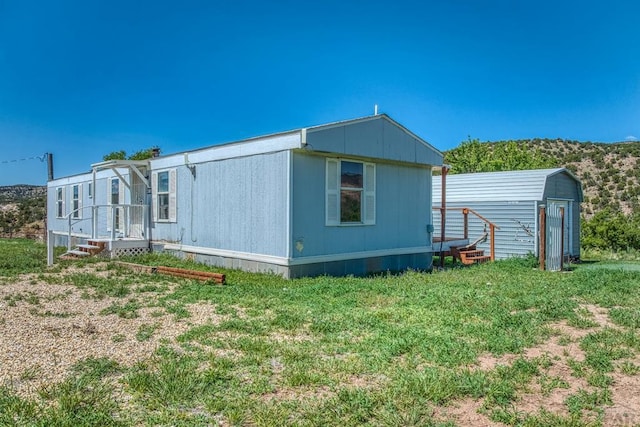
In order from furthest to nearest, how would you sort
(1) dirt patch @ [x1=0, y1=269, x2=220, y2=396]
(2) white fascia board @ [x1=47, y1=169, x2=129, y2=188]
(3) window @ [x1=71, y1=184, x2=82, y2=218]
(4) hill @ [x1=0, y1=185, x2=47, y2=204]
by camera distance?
(4) hill @ [x1=0, y1=185, x2=47, y2=204], (3) window @ [x1=71, y1=184, x2=82, y2=218], (2) white fascia board @ [x1=47, y1=169, x2=129, y2=188], (1) dirt patch @ [x1=0, y1=269, x2=220, y2=396]

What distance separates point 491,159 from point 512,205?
14.6 meters

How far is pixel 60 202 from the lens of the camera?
62.1 ft

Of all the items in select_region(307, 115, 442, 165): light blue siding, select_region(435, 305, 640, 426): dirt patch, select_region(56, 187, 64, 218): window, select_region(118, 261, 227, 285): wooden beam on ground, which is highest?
select_region(307, 115, 442, 165): light blue siding

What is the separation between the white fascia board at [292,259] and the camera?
343 inches

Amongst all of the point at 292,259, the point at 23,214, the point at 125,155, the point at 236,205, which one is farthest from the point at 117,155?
the point at 292,259

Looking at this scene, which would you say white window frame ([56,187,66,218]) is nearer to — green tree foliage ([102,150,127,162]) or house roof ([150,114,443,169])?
house roof ([150,114,443,169])

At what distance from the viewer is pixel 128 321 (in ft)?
17.7

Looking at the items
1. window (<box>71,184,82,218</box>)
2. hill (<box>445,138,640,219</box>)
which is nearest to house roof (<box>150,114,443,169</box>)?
window (<box>71,184,82,218</box>)

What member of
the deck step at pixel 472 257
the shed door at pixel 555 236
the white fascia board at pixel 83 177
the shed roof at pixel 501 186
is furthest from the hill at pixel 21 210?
the shed door at pixel 555 236

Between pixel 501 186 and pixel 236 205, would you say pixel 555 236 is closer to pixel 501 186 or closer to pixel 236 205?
pixel 501 186

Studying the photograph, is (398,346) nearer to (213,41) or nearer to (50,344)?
(50,344)

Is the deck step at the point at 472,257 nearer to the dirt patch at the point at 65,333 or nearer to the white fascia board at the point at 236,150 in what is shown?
the white fascia board at the point at 236,150

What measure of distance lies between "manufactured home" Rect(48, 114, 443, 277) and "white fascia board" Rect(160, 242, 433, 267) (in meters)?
0.02

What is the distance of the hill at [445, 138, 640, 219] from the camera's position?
31.7 m
